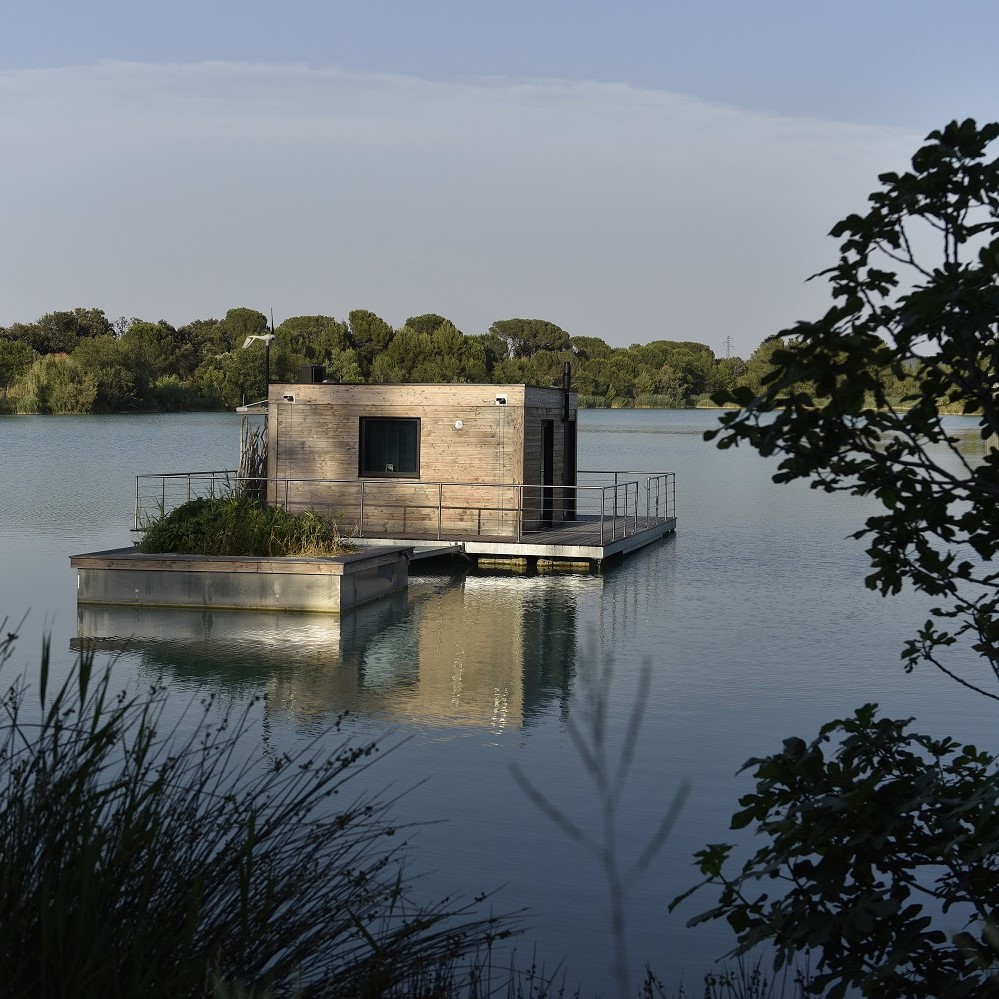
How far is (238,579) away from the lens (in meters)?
14.4

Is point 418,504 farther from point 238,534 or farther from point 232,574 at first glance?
point 232,574

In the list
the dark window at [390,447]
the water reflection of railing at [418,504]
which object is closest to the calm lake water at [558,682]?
the water reflection of railing at [418,504]

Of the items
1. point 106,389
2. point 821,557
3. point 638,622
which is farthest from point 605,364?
point 638,622

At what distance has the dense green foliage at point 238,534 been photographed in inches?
596

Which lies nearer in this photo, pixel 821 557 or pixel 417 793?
pixel 417 793

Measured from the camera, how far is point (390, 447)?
19516 mm

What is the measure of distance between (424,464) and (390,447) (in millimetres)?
581

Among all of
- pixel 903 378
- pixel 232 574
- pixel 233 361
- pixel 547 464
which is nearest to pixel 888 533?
pixel 903 378

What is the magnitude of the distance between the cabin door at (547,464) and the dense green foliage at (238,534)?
5068 millimetres

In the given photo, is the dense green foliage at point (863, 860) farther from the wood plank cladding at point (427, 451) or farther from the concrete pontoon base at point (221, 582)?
the wood plank cladding at point (427, 451)

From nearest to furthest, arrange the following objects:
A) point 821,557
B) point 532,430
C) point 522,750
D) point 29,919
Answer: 1. point 29,919
2. point 522,750
3. point 532,430
4. point 821,557

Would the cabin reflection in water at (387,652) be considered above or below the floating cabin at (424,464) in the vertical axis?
below

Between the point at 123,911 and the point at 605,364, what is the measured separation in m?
110

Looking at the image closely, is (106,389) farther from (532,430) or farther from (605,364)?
(532,430)
